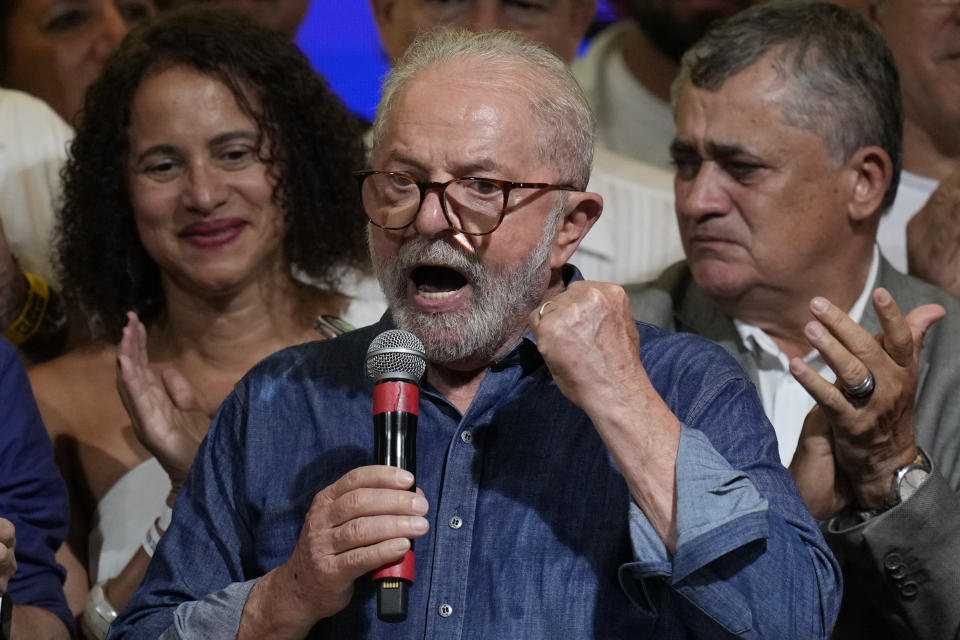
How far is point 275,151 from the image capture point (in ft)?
10.3

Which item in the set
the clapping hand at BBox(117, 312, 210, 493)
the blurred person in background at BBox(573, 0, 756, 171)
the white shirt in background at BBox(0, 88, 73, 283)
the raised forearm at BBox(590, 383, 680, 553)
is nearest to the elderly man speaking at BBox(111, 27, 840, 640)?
the raised forearm at BBox(590, 383, 680, 553)

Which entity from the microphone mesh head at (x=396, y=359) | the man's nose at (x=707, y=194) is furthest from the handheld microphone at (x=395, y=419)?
the man's nose at (x=707, y=194)

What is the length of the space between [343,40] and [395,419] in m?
2.29

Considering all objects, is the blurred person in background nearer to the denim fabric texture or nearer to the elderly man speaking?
the elderly man speaking

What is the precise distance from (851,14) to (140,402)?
173cm

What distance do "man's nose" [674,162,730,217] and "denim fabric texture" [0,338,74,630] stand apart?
4.49ft

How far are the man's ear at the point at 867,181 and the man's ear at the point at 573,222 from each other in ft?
3.29

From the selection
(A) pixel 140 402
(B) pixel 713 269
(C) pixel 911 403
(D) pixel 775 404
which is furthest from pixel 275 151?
(C) pixel 911 403

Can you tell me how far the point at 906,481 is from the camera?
7.86 ft

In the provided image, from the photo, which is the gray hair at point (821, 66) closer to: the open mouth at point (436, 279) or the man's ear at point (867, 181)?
the man's ear at point (867, 181)

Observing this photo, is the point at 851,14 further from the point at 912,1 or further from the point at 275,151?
the point at 275,151

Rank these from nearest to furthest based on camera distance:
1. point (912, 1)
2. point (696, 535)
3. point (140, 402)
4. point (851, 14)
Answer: point (696, 535), point (140, 402), point (851, 14), point (912, 1)

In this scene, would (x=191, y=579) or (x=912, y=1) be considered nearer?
(x=191, y=579)

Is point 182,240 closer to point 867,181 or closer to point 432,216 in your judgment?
point 432,216
